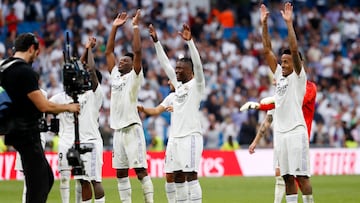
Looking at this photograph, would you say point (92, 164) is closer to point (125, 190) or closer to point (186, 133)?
point (125, 190)

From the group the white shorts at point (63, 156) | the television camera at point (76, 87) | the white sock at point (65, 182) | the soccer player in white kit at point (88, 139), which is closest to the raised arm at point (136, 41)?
the soccer player in white kit at point (88, 139)

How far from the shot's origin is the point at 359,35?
38.4 metres

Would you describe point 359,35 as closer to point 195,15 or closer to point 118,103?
point 195,15

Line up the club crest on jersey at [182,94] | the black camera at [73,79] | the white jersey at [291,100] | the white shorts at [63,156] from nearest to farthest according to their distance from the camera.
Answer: the black camera at [73,79], the white jersey at [291,100], the club crest on jersey at [182,94], the white shorts at [63,156]

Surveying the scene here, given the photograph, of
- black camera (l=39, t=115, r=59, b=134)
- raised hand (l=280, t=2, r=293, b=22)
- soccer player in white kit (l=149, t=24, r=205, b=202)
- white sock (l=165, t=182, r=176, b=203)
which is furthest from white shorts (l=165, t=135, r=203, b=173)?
black camera (l=39, t=115, r=59, b=134)

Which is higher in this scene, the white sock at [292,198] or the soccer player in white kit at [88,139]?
the soccer player in white kit at [88,139]

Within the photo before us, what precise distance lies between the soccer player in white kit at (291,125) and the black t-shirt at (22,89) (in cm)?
420

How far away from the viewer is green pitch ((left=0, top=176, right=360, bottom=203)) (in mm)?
20438

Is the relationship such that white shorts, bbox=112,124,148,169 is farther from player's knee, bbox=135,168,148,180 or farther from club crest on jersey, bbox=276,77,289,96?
club crest on jersey, bbox=276,77,289,96

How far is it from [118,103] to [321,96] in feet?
61.5

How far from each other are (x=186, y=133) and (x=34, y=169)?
355 centimetres

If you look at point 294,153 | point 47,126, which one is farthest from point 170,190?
point 47,126

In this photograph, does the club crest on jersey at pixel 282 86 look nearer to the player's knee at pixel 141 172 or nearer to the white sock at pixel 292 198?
the white sock at pixel 292 198

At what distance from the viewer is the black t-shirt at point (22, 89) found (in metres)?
12.1
